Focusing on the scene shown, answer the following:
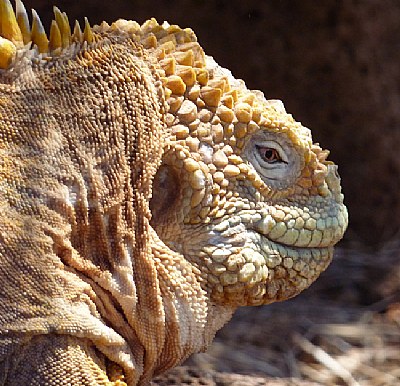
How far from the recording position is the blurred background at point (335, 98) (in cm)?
745

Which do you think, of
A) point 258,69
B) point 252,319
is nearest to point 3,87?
point 252,319

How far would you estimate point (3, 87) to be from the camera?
9.72 ft

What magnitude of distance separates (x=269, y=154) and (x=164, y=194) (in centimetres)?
51

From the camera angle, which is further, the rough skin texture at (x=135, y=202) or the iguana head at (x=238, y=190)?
the iguana head at (x=238, y=190)

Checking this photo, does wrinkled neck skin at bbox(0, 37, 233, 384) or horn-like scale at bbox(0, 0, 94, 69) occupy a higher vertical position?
horn-like scale at bbox(0, 0, 94, 69)

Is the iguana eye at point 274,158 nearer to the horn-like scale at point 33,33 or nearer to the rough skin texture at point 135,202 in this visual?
the rough skin texture at point 135,202

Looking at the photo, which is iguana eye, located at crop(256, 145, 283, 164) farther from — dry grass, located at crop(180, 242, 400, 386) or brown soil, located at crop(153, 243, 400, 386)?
dry grass, located at crop(180, 242, 400, 386)

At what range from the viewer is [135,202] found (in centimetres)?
312

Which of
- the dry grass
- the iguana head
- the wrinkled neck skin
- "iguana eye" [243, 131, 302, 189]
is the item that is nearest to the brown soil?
the dry grass

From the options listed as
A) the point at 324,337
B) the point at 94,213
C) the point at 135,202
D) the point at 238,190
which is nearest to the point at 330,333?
the point at 324,337

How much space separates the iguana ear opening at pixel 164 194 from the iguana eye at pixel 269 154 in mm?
423

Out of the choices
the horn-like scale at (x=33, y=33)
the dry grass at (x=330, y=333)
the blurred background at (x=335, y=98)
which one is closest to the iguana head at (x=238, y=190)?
the horn-like scale at (x=33, y=33)

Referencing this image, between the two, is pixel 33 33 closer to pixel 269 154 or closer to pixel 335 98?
pixel 269 154

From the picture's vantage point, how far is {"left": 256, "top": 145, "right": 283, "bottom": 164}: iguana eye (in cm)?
356
